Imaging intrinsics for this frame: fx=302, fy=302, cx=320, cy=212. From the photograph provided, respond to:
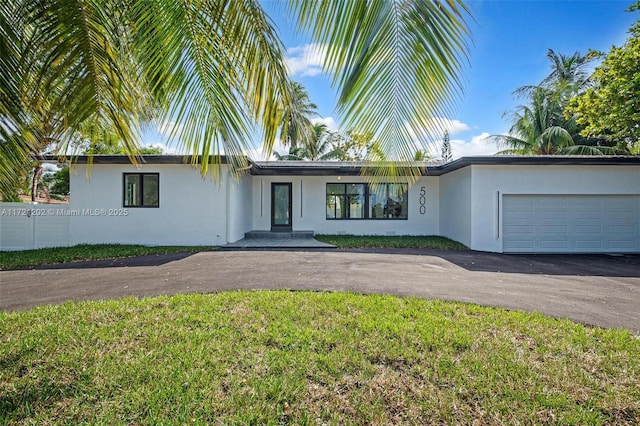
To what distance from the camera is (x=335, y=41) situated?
1555 millimetres

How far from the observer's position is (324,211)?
14.5 m

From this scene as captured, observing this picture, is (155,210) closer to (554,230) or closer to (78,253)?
(78,253)

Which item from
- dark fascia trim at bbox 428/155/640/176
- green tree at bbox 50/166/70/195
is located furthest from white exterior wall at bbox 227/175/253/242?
green tree at bbox 50/166/70/195

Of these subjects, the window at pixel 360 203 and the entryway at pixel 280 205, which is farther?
the entryway at pixel 280 205

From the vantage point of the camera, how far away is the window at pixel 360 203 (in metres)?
14.4

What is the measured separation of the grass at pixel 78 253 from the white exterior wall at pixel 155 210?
562mm

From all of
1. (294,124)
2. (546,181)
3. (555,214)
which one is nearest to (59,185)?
(294,124)

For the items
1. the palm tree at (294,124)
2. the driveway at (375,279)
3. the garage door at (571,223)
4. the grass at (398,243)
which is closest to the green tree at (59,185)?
the driveway at (375,279)

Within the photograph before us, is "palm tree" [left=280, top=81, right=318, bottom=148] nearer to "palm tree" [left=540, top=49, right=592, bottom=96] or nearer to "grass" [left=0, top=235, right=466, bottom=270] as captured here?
"grass" [left=0, top=235, right=466, bottom=270]

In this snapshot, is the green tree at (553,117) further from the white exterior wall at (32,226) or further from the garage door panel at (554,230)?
the white exterior wall at (32,226)

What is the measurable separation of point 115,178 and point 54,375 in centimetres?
1028

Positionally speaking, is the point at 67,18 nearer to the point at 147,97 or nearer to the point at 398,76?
the point at 147,97

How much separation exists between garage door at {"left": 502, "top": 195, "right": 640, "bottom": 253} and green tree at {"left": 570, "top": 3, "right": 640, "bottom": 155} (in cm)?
267

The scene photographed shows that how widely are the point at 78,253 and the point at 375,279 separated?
9307 mm
